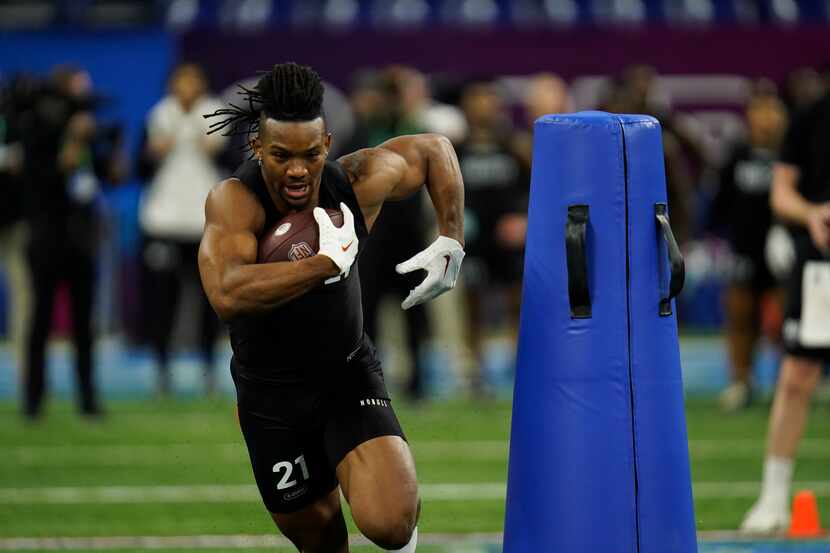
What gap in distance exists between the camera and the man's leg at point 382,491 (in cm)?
524

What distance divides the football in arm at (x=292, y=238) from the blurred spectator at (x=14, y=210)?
6.89 metres

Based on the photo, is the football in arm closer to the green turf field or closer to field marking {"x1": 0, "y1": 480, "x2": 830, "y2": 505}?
the green turf field

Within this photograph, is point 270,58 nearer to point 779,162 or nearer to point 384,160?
point 779,162

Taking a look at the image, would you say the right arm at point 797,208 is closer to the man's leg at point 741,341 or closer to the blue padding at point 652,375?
the blue padding at point 652,375

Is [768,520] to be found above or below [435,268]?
below

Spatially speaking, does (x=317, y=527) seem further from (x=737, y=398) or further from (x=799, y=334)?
(x=737, y=398)

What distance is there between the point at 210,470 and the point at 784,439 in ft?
11.7

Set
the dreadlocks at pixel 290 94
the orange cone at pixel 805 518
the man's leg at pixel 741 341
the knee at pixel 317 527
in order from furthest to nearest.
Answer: the man's leg at pixel 741 341
the orange cone at pixel 805 518
the knee at pixel 317 527
the dreadlocks at pixel 290 94

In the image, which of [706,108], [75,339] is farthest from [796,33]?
[75,339]

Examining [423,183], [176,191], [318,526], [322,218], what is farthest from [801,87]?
[322,218]

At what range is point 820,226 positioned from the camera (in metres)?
6.95

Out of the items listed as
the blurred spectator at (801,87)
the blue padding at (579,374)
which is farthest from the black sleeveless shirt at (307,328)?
the blurred spectator at (801,87)

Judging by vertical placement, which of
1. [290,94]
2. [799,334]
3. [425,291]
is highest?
[290,94]

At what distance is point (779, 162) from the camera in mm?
7484
